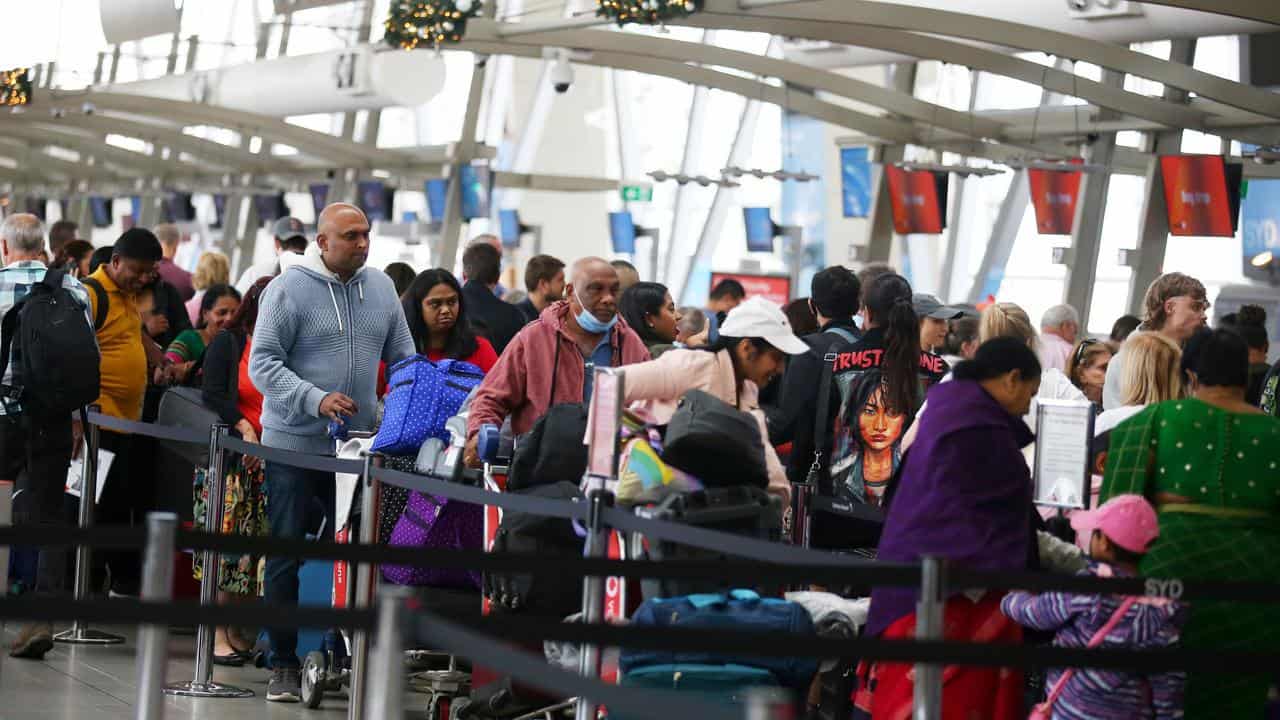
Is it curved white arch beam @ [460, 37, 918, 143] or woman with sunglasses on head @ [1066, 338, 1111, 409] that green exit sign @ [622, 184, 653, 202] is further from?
woman with sunglasses on head @ [1066, 338, 1111, 409]

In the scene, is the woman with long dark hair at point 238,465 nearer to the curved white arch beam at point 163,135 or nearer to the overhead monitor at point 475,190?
the overhead monitor at point 475,190

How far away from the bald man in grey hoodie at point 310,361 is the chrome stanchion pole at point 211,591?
0.21m

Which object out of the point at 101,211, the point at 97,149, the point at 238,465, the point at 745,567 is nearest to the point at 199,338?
the point at 238,465

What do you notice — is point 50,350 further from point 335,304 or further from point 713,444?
point 713,444

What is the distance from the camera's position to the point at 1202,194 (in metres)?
16.5

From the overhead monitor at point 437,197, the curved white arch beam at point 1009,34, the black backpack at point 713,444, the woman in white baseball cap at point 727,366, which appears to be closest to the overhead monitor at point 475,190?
the overhead monitor at point 437,197

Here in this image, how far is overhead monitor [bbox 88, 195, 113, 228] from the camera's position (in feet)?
142

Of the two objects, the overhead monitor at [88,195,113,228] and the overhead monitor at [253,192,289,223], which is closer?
the overhead monitor at [253,192,289,223]

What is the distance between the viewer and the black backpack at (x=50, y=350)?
755cm

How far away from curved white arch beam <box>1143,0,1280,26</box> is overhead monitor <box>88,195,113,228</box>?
1340 inches

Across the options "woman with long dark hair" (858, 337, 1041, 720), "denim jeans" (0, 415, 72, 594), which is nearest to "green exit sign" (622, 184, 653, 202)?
"denim jeans" (0, 415, 72, 594)

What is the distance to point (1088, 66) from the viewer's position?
61.5 feet

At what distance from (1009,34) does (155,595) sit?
40.7 feet

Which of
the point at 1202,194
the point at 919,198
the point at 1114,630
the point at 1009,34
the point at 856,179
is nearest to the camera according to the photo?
the point at 1114,630
